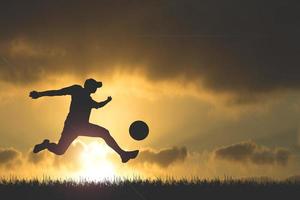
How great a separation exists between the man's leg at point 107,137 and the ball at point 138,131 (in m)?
0.71

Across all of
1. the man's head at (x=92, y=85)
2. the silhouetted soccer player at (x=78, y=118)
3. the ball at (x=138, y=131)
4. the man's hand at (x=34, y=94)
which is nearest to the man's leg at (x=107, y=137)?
the silhouetted soccer player at (x=78, y=118)

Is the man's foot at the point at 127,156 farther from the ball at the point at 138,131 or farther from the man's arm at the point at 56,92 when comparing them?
the man's arm at the point at 56,92

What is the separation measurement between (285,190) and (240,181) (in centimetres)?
119

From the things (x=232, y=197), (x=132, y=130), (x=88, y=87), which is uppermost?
(x=88, y=87)

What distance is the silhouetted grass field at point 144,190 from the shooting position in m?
15.6

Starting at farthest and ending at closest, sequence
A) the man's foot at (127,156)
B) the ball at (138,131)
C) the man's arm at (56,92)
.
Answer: the man's foot at (127,156) → the man's arm at (56,92) → the ball at (138,131)

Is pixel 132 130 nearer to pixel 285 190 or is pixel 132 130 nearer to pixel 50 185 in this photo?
pixel 50 185

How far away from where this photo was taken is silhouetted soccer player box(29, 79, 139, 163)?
60.2ft

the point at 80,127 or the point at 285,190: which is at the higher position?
the point at 80,127

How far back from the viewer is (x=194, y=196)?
15922 millimetres

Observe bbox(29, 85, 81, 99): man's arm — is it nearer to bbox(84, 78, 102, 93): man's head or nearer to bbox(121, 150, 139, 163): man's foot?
bbox(84, 78, 102, 93): man's head

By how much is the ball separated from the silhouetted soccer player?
737 millimetres

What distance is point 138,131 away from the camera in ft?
59.7

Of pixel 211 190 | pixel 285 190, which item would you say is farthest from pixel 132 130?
pixel 285 190
